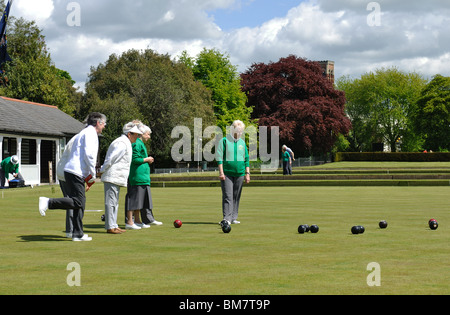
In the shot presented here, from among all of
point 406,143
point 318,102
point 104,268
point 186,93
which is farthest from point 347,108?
point 104,268

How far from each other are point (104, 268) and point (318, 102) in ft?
199

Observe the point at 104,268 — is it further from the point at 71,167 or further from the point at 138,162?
the point at 138,162

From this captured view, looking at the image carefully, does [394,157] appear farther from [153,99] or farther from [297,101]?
[153,99]

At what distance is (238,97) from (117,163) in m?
52.5

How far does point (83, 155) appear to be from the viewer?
9133mm

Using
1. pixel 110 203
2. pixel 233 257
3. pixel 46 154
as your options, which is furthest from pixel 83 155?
pixel 46 154

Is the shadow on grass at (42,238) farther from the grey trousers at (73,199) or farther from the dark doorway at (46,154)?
the dark doorway at (46,154)

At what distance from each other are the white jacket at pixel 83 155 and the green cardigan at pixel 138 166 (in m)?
1.75

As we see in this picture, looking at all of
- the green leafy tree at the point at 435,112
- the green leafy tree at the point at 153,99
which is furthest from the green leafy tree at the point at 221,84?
the green leafy tree at the point at 435,112

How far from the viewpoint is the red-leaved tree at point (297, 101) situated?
212 ft

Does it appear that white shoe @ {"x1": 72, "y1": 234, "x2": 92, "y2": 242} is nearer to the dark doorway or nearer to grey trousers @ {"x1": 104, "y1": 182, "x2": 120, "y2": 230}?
grey trousers @ {"x1": 104, "y1": 182, "x2": 120, "y2": 230}

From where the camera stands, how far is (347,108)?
94.4 meters

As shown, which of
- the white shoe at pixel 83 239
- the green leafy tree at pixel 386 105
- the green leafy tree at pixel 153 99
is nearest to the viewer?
the white shoe at pixel 83 239

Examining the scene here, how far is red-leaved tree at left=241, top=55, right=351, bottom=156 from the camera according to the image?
64.6 meters
